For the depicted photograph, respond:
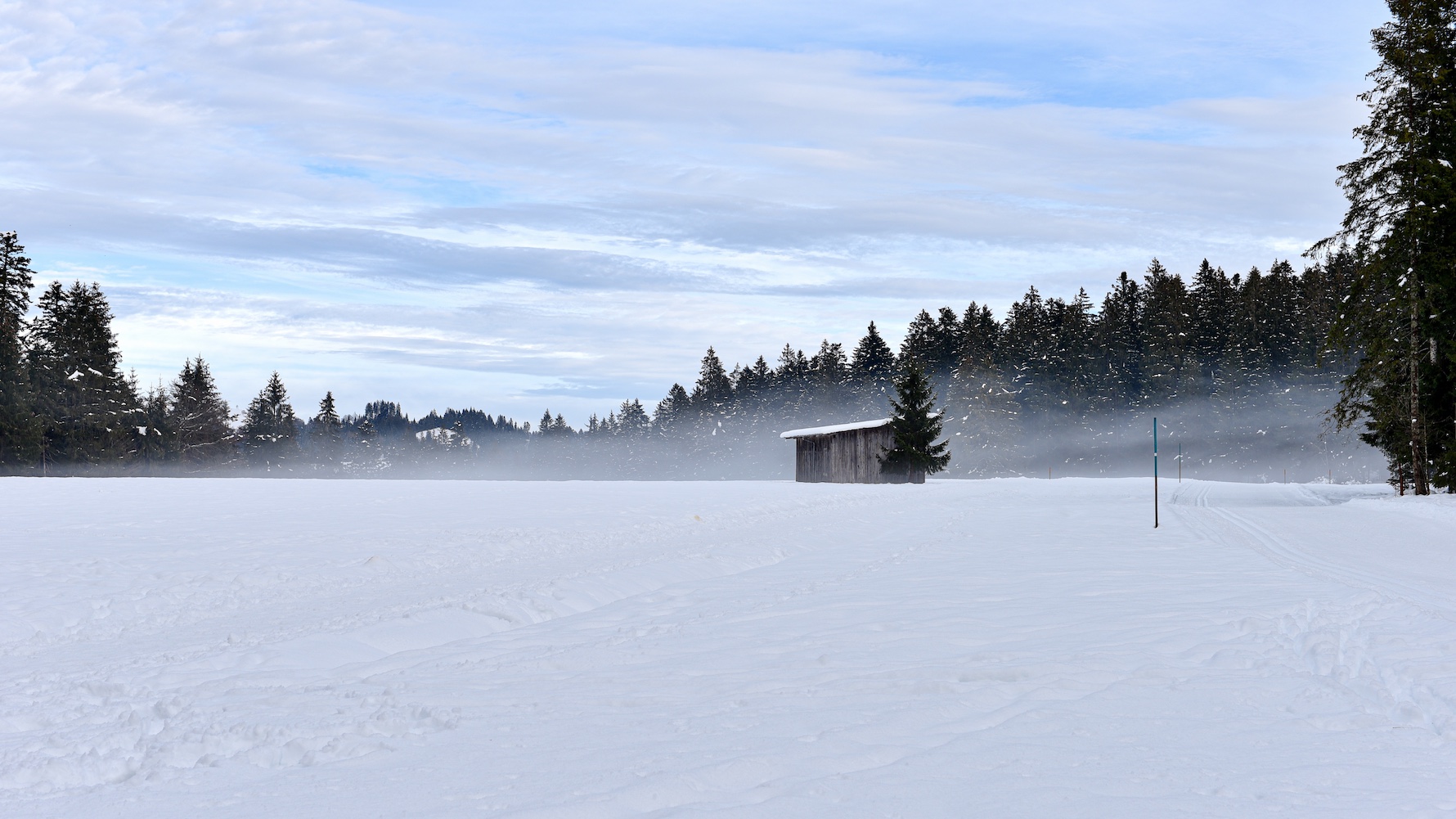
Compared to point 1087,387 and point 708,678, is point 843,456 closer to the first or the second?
point 708,678

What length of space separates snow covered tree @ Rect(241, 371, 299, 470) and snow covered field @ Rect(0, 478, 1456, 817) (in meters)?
78.2

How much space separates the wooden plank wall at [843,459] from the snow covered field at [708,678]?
34121 millimetres

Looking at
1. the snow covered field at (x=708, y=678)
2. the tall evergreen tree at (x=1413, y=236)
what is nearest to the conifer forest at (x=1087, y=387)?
the tall evergreen tree at (x=1413, y=236)

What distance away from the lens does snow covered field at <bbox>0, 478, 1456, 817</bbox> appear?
4707 mm

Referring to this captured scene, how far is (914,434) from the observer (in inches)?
2031

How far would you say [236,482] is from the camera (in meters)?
32.2

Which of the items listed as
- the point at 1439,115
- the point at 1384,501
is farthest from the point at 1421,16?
the point at 1384,501

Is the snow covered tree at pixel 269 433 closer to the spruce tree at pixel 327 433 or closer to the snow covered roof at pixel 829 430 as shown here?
the spruce tree at pixel 327 433

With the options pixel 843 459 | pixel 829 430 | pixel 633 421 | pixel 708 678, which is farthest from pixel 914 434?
pixel 633 421

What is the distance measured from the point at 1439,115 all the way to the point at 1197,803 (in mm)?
30290

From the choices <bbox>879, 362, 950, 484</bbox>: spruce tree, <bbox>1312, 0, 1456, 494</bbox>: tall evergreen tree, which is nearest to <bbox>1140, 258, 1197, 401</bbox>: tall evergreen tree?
<bbox>879, 362, 950, 484</bbox>: spruce tree

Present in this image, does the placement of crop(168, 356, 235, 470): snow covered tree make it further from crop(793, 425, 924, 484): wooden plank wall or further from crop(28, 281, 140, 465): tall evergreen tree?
crop(793, 425, 924, 484): wooden plank wall

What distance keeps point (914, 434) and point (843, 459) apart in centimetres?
422

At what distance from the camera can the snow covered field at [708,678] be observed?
15.4 ft
